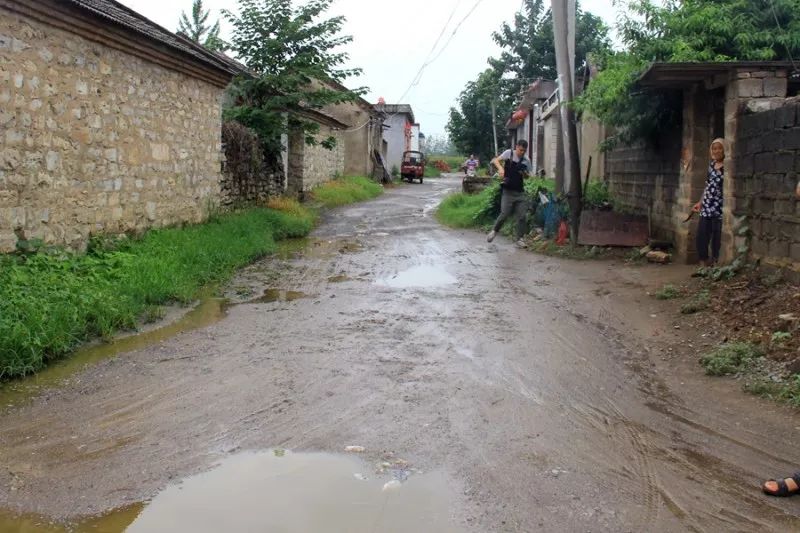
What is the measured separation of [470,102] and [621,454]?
4893 centimetres

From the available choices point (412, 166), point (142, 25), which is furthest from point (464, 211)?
point (412, 166)

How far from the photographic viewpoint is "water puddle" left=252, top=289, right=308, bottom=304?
8.28 meters

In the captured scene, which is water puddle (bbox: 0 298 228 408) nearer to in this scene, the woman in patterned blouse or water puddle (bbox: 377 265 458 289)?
water puddle (bbox: 377 265 458 289)

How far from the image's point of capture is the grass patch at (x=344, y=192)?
23.2 m

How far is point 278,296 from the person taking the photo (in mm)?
8555

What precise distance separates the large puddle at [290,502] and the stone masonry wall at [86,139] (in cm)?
468

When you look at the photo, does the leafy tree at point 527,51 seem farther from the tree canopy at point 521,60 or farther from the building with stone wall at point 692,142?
the building with stone wall at point 692,142

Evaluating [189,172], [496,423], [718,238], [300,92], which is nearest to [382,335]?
[496,423]

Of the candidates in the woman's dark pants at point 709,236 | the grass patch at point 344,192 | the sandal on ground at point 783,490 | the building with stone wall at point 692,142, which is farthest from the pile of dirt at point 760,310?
the grass patch at point 344,192

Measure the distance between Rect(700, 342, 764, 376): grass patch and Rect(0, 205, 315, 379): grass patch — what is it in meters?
5.06

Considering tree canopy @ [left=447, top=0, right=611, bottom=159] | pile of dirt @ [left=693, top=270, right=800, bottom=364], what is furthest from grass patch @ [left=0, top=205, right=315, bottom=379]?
tree canopy @ [left=447, top=0, right=611, bottom=159]

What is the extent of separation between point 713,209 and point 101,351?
707cm

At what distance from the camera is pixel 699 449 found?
4129 mm

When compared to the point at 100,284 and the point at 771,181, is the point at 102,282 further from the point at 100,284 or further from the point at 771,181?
the point at 771,181
